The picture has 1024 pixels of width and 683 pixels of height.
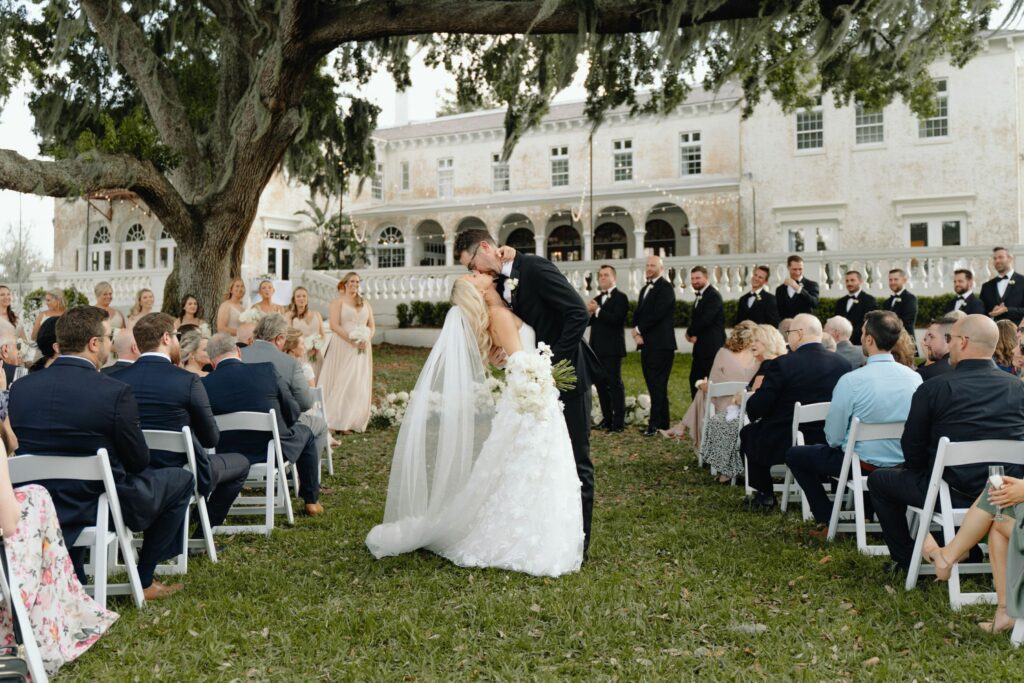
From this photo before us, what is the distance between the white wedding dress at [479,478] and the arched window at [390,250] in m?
28.9

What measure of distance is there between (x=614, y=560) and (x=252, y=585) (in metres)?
2.13

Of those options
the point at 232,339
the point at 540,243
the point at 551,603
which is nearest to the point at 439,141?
the point at 540,243

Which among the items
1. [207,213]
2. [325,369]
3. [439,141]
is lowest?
[325,369]

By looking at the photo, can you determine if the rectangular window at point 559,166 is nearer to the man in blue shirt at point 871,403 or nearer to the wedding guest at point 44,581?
the man in blue shirt at point 871,403

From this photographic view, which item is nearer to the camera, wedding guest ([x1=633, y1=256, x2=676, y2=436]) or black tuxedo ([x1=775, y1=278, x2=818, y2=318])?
wedding guest ([x1=633, y1=256, x2=676, y2=436])

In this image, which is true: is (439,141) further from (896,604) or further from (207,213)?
(896,604)

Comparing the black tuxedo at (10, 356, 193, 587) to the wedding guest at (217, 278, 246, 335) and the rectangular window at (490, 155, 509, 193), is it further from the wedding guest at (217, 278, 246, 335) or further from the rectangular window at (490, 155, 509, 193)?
the rectangular window at (490, 155, 509, 193)

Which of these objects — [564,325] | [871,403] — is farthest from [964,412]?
[564,325]

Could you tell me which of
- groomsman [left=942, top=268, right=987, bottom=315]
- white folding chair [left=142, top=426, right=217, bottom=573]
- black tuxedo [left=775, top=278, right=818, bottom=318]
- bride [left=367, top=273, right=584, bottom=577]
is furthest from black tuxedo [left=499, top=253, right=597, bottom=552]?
groomsman [left=942, top=268, right=987, bottom=315]

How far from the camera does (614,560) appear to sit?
5.21 m

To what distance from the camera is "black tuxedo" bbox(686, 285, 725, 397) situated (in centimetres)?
999

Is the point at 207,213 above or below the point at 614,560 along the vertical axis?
above

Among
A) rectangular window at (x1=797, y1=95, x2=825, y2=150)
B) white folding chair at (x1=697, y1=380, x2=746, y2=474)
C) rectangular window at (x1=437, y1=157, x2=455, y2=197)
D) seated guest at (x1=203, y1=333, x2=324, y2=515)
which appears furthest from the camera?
rectangular window at (x1=437, y1=157, x2=455, y2=197)

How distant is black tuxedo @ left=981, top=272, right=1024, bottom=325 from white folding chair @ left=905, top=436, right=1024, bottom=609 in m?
7.06
